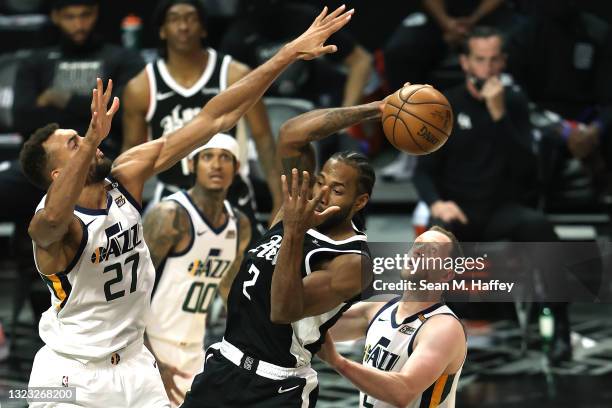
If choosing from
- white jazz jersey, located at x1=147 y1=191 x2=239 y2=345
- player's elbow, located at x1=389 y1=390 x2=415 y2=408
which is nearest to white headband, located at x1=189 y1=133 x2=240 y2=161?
white jazz jersey, located at x1=147 y1=191 x2=239 y2=345

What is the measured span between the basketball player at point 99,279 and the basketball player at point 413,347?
0.80 meters

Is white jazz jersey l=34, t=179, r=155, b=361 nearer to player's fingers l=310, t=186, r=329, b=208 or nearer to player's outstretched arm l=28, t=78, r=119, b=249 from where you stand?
player's outstretched arm l=28, t=78, r=119, b=249

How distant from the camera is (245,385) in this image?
5457 millimetres

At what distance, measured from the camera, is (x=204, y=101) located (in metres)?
7.89

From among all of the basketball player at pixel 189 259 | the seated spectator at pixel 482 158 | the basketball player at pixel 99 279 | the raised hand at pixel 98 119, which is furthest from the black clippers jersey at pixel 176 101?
the raised hand at pixel 98 119

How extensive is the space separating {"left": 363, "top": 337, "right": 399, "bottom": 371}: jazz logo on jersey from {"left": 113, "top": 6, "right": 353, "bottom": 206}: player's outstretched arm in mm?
1146

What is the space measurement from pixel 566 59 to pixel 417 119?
14.7 feet

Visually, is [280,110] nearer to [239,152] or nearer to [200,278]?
[239,152]

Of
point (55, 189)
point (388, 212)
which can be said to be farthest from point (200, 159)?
point (388, 212)

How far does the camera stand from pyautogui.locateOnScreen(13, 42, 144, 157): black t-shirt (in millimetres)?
8703

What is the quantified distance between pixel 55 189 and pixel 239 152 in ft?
8.51

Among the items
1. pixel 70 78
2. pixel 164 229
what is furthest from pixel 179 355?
pixel 70 78

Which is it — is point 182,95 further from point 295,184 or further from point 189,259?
point 295,184

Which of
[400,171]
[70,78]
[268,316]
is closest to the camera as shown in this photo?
[268,316]
